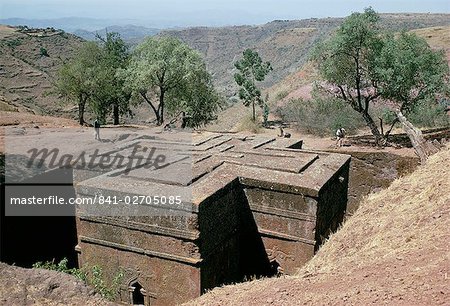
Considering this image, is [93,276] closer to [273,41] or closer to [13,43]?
[13,43]

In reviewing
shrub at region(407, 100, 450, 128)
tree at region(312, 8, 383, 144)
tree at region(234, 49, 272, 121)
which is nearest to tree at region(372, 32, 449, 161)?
tree at region(312, 8, 383, 144)

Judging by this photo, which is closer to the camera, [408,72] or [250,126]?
[408,72]

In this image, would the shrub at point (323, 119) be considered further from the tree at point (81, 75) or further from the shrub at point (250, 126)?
the tree at point (81, 75)

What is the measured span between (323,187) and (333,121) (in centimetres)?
1953

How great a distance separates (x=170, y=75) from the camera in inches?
1035

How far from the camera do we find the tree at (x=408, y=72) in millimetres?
20453

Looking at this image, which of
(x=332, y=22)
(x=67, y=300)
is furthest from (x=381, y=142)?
(x=332, y=22)

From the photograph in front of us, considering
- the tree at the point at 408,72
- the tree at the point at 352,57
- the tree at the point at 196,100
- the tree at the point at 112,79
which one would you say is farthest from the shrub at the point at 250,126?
the tree at the point at 408,72

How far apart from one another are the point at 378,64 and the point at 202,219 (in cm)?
1527

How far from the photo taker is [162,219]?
8977 mm

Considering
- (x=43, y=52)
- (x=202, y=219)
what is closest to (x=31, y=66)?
(x=43, y=52)

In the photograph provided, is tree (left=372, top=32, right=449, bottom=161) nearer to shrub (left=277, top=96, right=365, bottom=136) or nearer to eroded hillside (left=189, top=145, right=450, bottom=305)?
shrub (left=277, top=96, right=365, bottom=136)

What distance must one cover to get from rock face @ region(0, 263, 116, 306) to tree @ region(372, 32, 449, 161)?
17.6 m

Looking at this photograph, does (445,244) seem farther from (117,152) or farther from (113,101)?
(113,101)
